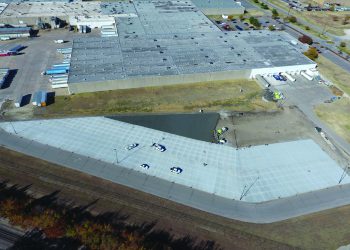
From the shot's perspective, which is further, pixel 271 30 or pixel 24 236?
pixel 271 30

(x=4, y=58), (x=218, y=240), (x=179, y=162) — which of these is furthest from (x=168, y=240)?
(x=4, y=58)

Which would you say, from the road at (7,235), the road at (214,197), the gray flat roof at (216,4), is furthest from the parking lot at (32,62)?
the gray flat roof at (216,4)

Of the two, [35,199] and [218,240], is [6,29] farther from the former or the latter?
[218,240]

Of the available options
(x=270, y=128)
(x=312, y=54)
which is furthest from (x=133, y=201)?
(x=312, y=54)

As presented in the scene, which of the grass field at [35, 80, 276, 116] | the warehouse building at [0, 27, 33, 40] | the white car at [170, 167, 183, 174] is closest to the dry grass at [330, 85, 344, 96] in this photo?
the grass field at [35, 80, 276, 116]

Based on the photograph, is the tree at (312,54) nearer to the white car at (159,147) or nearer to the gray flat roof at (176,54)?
the gray flat roof at (176,54)

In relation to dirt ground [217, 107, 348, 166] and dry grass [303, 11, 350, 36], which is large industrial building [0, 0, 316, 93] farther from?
dry grass [303, 11, 350, 36]
